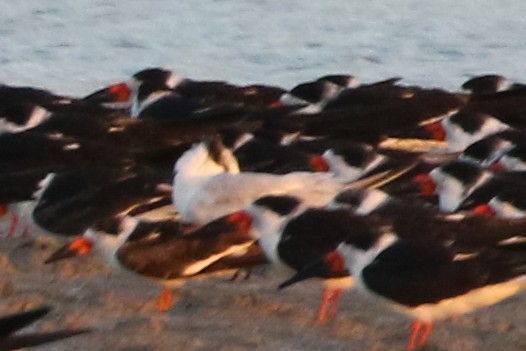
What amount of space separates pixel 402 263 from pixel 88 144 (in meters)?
2.76

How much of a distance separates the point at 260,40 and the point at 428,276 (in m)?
9.05

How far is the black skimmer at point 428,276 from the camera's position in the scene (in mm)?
5301

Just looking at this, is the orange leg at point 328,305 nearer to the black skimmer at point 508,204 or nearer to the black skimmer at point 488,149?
the black skimmer at point 508,204

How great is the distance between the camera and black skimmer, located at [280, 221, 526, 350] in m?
5.30

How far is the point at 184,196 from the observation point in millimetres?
6922

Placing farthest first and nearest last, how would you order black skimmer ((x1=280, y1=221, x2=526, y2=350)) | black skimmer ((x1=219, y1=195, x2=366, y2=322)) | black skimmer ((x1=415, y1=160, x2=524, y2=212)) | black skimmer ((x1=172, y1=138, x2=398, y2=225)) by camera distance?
black skimmer ((x1=172, y1=138, x2=398, y2=225))
black skimmer ((x1=415, y1=160, x2=524, y2=212))
black skimmer ((x1=219, y1=195, x2=366, y2=322))
black skimmer ((x1=280, y1=221, x2=526, y2=350))

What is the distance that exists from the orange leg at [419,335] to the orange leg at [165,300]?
985 millimetres

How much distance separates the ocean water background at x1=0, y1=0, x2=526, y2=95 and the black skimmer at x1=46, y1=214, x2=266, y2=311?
5.68 m

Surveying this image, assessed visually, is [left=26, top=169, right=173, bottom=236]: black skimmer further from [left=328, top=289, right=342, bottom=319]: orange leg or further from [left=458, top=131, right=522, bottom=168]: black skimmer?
[left=458, top=131, right=522, bottom=168]: black skimmer

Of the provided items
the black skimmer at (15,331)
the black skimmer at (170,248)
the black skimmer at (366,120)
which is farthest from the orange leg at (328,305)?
the black skimmer at (366,120)

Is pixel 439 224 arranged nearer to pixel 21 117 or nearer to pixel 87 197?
pixel 87 197

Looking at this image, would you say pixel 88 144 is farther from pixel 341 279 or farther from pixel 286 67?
pixel 286 67

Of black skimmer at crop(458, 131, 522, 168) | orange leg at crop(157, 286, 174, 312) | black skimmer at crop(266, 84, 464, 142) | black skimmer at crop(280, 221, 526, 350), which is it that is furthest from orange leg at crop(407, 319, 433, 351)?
black skimmer at crop(266, 84, 464, 142)

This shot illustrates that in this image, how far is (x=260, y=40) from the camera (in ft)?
46.7
